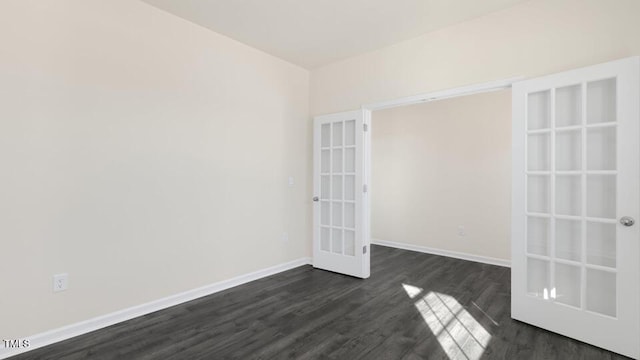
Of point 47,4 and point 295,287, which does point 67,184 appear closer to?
point 47,4

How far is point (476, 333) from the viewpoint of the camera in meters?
2.43

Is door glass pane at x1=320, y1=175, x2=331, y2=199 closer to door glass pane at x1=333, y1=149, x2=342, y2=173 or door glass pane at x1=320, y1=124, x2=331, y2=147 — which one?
door glass pane at x1=333, y1=149, x2=342, y2=173

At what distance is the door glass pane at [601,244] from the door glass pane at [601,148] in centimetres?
45

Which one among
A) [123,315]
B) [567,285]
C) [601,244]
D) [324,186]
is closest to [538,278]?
[567,285]

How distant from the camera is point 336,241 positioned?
409cm

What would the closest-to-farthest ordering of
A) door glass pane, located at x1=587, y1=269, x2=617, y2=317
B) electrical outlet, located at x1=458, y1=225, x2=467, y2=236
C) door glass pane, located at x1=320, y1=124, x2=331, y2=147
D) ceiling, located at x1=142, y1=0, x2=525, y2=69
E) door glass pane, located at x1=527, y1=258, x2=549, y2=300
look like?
door glass pane, located at x1=587, y1=269, x2=617, y2=317, door glass pane, located at x1=527, y1=258, x2=549, y2=300, ceiling, located at x1=142, y1=0, x2=525, y2=69, door glass pane, located at x1=320, y1=124, x2=331, y2=147, electrical outlet, located at x1=458, y1=225, x2=467, y2=236

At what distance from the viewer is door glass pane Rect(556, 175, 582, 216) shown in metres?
2.39

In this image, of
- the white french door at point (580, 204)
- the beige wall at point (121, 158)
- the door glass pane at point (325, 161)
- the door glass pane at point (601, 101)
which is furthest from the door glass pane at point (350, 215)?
the door glass pane at point (601, 101)

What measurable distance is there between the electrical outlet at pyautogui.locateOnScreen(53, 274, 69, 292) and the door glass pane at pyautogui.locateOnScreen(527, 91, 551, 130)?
3982 millimetres

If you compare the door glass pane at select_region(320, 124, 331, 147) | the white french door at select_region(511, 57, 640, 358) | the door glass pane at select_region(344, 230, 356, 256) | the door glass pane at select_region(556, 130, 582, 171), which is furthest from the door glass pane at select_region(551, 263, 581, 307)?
the door glass pane at select_region(320, 124, 331, 147)

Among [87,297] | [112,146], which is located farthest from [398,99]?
[87,297]

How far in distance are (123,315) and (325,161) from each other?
2.80 metres

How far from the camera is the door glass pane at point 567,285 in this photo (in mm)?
2385

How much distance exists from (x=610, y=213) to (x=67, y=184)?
413 centimetres
